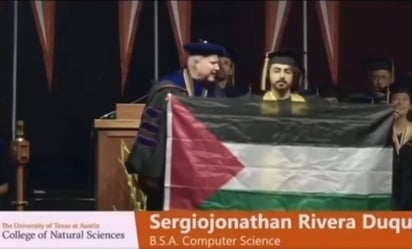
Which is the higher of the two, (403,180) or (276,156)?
(276,156)

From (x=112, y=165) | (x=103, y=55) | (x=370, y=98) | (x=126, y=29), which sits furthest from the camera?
(x=103, y=55)

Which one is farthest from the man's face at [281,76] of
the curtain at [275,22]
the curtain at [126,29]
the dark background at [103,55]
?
the curtain at [126,29]

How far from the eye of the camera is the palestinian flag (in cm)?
1054

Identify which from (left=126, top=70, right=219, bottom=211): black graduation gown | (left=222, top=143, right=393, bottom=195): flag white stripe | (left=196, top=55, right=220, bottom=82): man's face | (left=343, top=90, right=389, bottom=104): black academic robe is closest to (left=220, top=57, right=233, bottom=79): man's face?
(left=196, top=55, right=220, bottom=82): man's face

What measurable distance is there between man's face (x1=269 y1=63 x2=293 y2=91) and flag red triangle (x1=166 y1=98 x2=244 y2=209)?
68 cm

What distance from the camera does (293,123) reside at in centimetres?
1065

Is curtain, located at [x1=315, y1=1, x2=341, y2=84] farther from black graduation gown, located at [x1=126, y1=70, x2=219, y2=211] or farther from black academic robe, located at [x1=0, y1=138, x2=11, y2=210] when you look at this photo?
black academic robe, located at [x1=0, y1=138, x2=11, y2=210]

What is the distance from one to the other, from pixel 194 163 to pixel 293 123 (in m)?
0.83

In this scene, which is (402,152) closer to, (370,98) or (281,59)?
(370,98)

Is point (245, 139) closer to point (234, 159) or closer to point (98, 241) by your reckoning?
point (234, 159)

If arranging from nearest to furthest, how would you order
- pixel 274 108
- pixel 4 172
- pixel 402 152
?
pixel 274 108 < pixel 402 152 < pixel 4 172

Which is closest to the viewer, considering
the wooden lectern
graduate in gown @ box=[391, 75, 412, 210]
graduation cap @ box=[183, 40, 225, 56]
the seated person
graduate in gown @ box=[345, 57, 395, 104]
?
graduate in gown @ box=[391, 75, 412, 210]

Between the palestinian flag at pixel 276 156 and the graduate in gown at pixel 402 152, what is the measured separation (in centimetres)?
21

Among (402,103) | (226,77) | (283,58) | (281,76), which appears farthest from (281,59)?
(402,103)
